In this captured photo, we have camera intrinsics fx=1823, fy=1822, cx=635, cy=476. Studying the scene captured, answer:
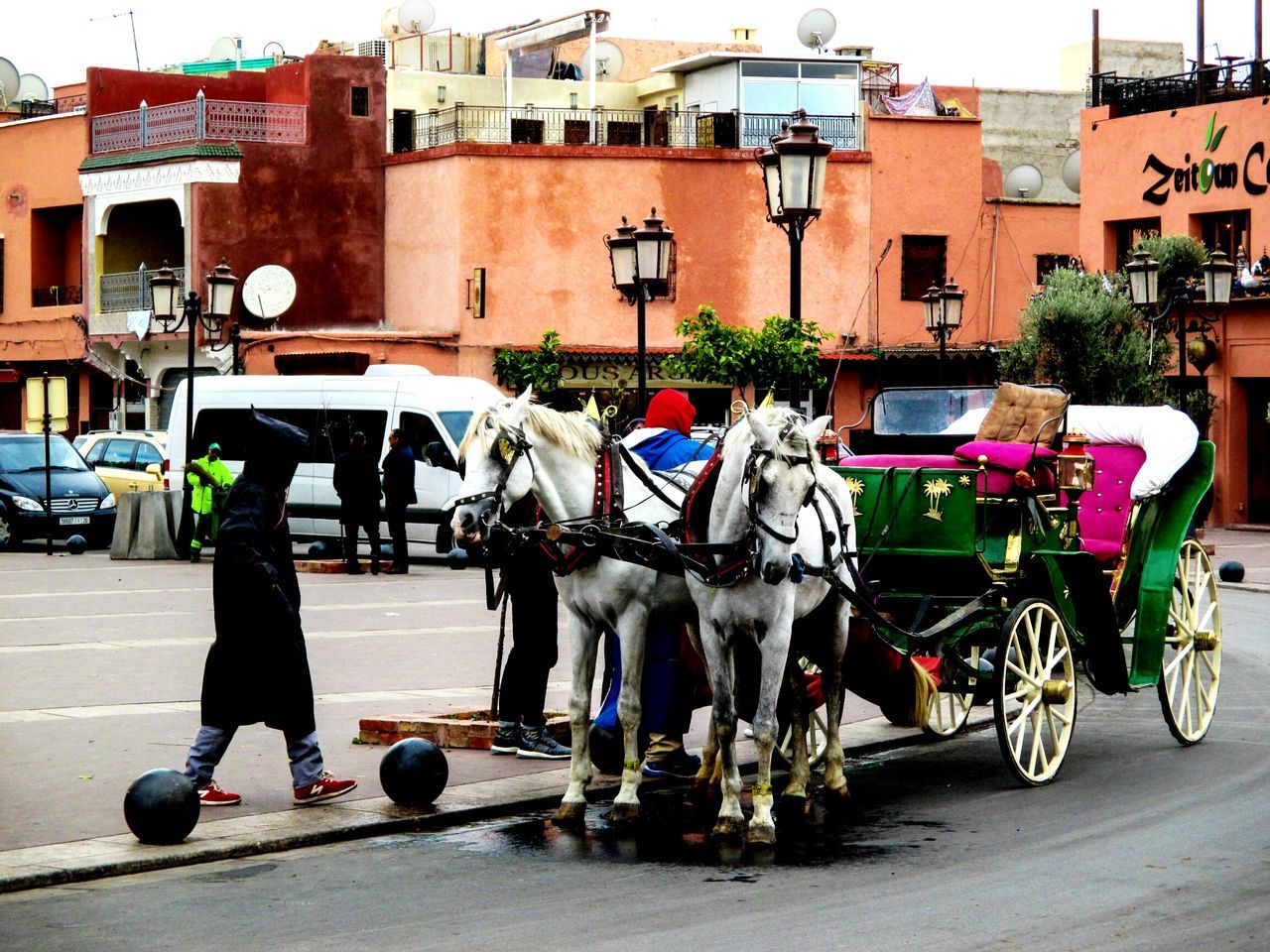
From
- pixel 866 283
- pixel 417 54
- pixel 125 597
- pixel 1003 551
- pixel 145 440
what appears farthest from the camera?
pixel 417 54

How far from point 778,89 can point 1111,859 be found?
124ft

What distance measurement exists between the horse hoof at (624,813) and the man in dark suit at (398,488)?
51.1 feet

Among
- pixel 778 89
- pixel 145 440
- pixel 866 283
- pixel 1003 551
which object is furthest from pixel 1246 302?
pixel 1003 551

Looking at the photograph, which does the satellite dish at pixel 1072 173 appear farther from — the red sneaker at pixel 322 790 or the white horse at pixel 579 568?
the red sneaker at pixel 322 790

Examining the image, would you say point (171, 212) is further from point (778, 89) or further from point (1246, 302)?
point (1246, 302)

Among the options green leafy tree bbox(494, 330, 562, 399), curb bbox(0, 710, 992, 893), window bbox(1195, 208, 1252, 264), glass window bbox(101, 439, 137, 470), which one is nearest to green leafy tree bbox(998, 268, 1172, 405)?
window bbox(1195, 208, 1252, 264)

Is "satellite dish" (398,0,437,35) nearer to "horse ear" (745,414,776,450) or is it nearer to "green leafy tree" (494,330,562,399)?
"green leafy tree" (494,330,562,399)

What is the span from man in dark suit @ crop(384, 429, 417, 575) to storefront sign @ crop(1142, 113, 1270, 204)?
20.3 metres

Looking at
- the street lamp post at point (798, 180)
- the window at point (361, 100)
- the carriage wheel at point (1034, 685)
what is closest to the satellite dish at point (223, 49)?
the window at point (361, 100)

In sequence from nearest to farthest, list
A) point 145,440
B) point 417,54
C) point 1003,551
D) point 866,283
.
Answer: point 1003,551 → point 145,440 → point 866,283 → point 417,54

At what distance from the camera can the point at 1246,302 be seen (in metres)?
35.4

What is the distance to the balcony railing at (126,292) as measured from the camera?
41906 millimetres

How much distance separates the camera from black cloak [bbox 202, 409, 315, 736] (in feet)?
28.7

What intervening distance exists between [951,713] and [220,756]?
15.6 feet
